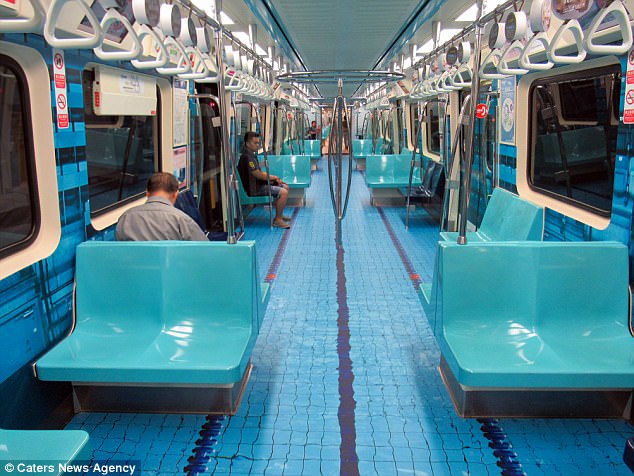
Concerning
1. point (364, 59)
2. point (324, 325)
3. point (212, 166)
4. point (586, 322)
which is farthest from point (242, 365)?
point (364, 59)

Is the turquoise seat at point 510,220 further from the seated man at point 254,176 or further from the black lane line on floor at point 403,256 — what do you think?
the seated man at point 254,176

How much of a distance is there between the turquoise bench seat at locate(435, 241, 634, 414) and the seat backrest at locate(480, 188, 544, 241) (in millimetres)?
1053

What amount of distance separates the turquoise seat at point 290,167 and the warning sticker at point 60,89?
6.85 metres

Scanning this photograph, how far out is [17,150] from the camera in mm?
2725

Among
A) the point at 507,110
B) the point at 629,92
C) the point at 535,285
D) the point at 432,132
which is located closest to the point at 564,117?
the point at 507,110

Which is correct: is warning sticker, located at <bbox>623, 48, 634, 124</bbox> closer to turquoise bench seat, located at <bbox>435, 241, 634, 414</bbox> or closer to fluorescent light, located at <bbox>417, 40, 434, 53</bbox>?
turquoise bench seat, located at <bbox>435, 241, 634, 414</bbox>

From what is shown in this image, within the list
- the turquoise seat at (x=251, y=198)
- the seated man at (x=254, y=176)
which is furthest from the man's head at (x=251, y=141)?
the turquoise seat at (x=251, y=198)

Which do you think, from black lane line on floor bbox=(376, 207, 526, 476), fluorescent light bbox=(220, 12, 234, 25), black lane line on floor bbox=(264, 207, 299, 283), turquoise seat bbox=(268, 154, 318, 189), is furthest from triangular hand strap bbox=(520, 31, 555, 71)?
turquoise seat bbox=(268, 154, 318, 189)

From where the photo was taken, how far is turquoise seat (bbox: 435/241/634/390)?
285 cm

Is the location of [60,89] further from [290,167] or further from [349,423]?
[290,167]

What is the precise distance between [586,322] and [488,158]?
3.14m

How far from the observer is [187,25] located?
306cm

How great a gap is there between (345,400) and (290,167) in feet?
23.4

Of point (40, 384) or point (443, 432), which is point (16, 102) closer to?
point (40, 384)
